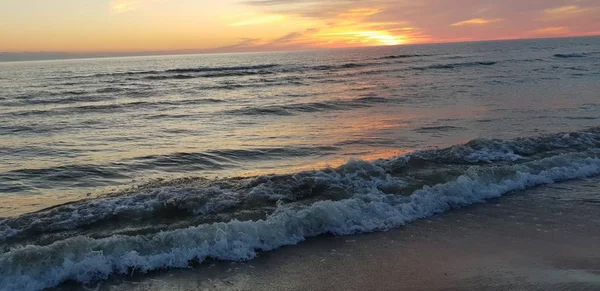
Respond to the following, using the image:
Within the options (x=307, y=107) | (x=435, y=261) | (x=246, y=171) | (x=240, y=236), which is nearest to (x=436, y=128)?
(x=246, y=171)

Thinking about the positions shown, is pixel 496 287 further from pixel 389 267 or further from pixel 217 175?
pixel 217 175

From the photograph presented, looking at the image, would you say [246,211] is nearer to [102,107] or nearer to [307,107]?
[307,107]

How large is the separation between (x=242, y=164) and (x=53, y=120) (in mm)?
13808

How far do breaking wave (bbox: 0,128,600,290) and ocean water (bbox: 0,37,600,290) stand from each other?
0.02 m

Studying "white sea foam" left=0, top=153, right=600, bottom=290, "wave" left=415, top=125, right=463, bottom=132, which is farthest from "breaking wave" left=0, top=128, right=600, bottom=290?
"wave" left=415, top=125, right=463, bottom=132

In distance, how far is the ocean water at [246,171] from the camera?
6.49 m

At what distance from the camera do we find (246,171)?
36.7 feet

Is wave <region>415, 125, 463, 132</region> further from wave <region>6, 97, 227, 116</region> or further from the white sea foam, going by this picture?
wave <region>6, 97, 227, 116</region>

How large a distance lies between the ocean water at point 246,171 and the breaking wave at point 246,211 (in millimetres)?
24

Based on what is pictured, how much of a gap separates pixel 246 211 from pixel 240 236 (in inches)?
46.1

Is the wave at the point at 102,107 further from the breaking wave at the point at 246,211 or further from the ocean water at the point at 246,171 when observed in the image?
the breaking wave at the point at 246,211

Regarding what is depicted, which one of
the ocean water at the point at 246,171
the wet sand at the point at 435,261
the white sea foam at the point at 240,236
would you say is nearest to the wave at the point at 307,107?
the ocean water at the point at 246,171

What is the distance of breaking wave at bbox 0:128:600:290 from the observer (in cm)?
602

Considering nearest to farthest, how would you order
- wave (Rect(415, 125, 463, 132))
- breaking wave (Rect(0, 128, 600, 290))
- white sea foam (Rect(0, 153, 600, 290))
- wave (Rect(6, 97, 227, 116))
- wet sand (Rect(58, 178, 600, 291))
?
1. wet sand (Rect(58, 178, 600, 291))
2. white sea foam (Rect(0, 153, 600, 290))
3. breaking wave (Rect(0, 128, 600, 290))
4. wave (Rect(415, 125, 463, 132))
5. wave (Rect(6, 97, 227, 116))
